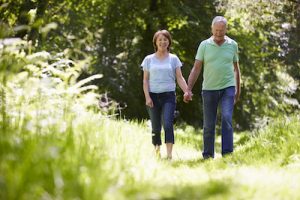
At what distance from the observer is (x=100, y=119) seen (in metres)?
6.75

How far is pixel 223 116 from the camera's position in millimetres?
7617

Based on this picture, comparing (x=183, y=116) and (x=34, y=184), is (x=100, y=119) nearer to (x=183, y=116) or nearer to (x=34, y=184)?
(x=34, y=184)

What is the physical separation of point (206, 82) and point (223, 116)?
0.54 metres

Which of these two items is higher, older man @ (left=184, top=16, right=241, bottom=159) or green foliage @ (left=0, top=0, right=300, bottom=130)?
green foliage @ (left=0, top=0, right=300, bottom=130)

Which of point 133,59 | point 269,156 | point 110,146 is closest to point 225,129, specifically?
point 269,156

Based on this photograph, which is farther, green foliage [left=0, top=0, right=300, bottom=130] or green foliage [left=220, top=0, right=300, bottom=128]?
green foliage [left=220, top=0, right=300, bottom=128]

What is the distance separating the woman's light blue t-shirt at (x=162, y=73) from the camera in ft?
25.0

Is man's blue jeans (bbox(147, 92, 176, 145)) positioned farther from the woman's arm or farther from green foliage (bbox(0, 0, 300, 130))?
green foliage (bbox(0, 0, 300, 130))

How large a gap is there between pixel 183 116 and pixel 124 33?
165 inches

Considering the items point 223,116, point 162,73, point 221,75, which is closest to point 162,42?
point 162,73

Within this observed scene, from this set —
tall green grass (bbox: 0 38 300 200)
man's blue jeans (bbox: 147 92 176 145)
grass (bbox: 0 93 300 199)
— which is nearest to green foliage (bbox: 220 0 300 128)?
man's blue jeans (bbox: 147 92 176 145)

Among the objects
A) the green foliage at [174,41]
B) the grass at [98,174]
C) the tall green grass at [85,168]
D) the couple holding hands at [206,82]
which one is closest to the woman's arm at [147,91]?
the couple holding hands at [206,82]

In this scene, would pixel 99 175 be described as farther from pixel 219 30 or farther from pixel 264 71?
pixel 264 71

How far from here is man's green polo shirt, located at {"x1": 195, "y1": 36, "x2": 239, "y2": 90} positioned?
756cm
